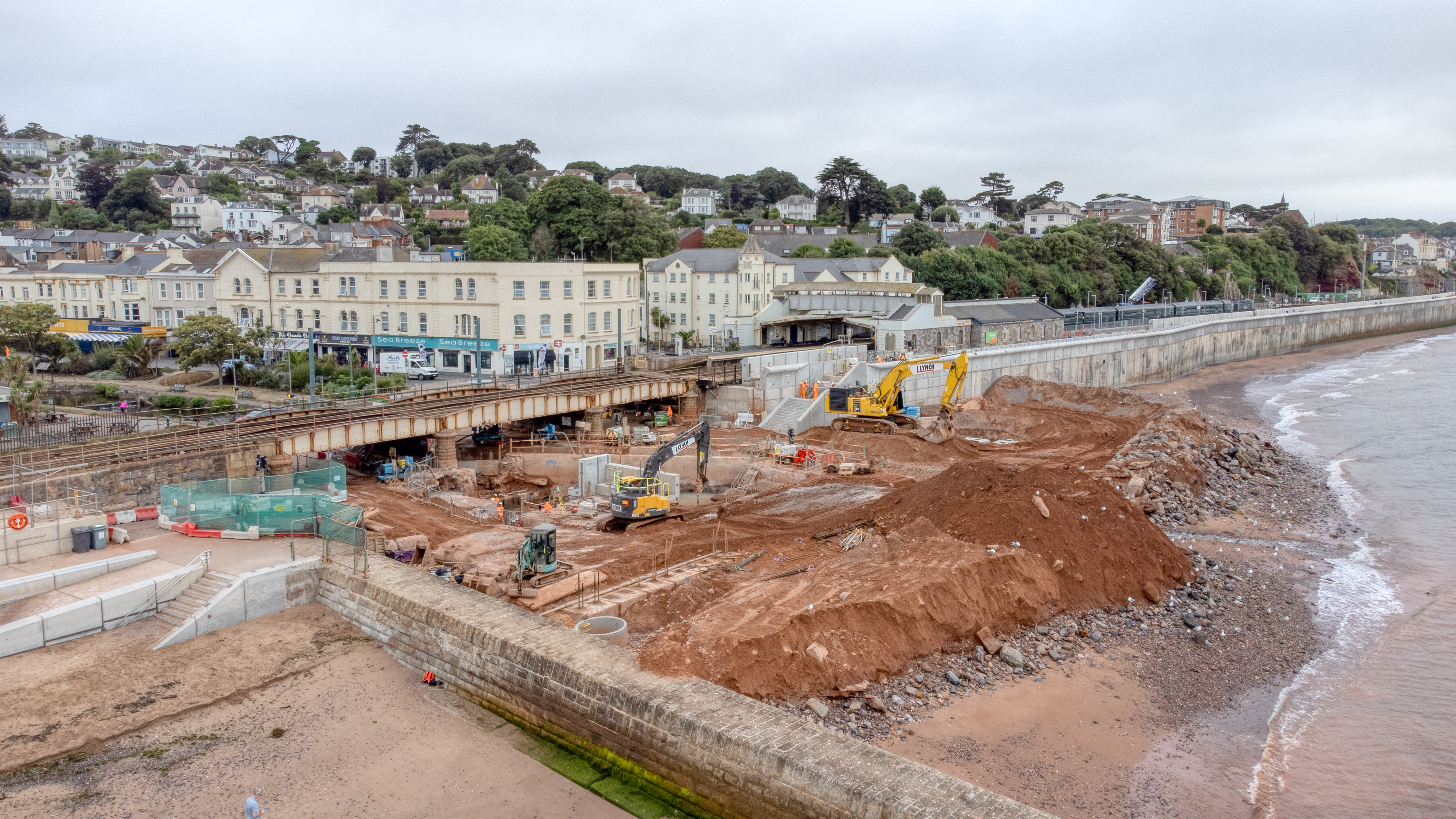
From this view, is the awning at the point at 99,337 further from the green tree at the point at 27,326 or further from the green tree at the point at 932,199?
the green tree at the point at 932,199

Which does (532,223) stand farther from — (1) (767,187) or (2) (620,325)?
(1) (767,187)

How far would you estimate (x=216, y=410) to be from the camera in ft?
129

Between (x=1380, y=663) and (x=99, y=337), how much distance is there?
67681mm

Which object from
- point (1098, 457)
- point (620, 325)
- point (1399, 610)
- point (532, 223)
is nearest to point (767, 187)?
point (532, 223)

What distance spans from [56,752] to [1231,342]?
8774 centimetres

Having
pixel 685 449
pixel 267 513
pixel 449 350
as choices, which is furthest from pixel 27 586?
pixel 449 350

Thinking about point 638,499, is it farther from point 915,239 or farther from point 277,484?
point 915,239

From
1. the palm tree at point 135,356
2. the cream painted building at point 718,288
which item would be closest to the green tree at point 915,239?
the cream painted building at point 718,288

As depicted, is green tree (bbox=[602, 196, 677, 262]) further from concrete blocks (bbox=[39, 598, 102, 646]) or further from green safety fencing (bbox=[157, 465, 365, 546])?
concrete blocks (bbox=[39, 598, 102, 646])

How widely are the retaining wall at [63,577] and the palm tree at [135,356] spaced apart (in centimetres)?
3707

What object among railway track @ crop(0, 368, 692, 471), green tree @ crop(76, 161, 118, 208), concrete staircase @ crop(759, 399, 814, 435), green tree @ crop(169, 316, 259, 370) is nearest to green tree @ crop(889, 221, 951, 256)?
concrete staircase @ crop(759, 399, 814, 435)

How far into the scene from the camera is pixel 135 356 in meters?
51.0

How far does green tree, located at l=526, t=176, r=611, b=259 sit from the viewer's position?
72875mm

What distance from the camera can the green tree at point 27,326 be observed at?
167ft
